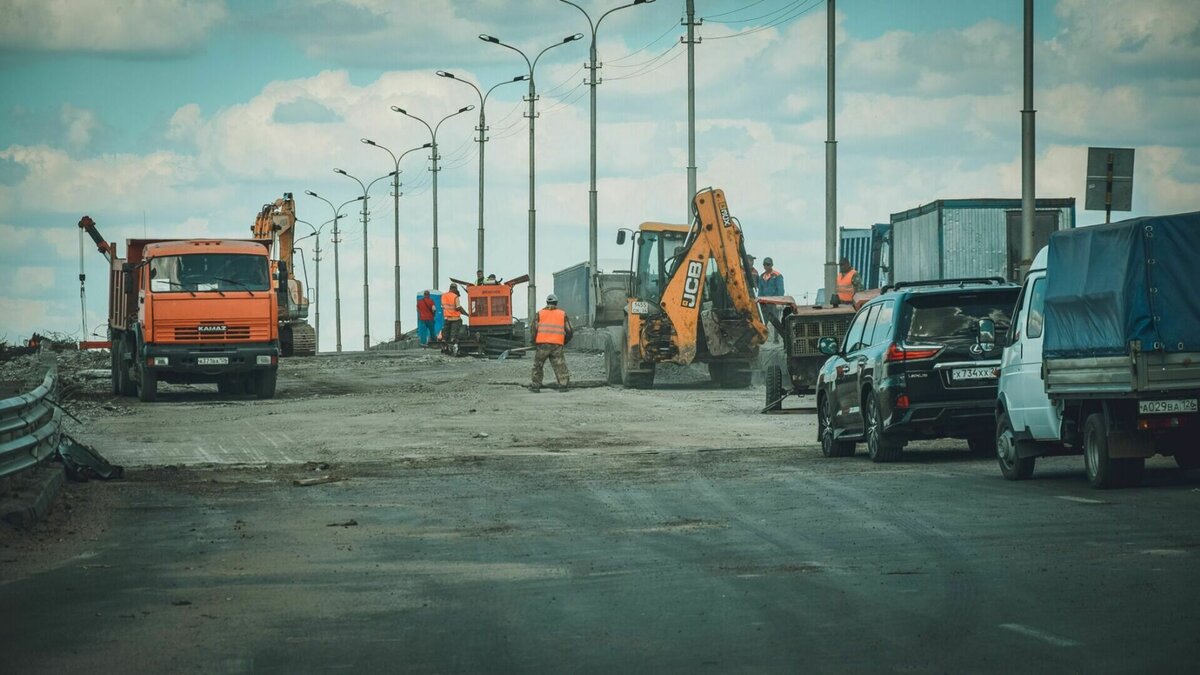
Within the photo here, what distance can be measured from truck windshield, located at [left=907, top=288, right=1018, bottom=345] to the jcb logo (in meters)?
16.0

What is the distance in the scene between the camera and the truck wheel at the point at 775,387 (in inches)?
1072

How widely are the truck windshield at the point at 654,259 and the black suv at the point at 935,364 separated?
55.2 ft

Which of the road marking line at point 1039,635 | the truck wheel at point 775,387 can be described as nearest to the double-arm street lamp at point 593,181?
the truck wheel at point 775,387

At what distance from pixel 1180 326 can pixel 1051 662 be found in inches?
273

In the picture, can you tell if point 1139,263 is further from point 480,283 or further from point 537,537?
point 480,283

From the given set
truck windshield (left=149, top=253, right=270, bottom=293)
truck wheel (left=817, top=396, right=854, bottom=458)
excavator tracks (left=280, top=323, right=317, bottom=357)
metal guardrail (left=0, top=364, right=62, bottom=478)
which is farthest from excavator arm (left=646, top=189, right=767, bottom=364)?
excavator tracks (left=280, top=323, right=317, bottom=357)

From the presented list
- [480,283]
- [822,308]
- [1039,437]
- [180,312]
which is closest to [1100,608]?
[1039,437]

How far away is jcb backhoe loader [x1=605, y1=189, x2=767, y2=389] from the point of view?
32938mm

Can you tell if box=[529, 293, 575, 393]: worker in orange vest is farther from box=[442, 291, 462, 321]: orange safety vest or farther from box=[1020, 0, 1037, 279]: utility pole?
box=[442, 291, 462, 321]: orange safety vest

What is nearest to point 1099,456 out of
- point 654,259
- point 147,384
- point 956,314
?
point 956,314

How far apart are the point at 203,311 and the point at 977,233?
1753 cm

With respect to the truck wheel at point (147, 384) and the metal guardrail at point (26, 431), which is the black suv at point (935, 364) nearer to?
the metal guardrail at point (26, 431)

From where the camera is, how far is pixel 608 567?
33.4 ft

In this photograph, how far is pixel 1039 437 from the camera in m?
14.8
